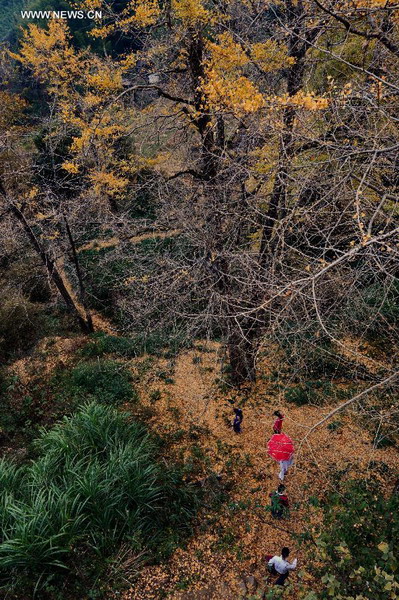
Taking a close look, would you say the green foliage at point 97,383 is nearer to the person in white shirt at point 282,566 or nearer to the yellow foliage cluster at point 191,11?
the person in white shirt at point 282,566

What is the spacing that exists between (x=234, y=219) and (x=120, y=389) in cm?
464

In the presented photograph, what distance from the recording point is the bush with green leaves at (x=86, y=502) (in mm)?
4211

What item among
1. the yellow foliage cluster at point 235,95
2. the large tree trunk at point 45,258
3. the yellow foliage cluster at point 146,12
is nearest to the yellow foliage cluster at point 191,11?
the yellow foliage cluster at point 146,12

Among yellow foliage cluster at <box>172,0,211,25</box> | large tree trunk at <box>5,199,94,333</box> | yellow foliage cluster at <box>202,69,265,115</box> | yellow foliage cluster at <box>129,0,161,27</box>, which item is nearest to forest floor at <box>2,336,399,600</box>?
large tree trunk at <box>5,199,94,333</box>

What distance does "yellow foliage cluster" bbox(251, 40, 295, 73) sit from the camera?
17.7 ft

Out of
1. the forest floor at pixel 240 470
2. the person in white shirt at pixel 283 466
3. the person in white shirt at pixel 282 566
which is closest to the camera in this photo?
the person in white shirt at pixel 282 566

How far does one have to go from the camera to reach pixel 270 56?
5.50 meters

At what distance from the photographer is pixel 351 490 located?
16.4 feet

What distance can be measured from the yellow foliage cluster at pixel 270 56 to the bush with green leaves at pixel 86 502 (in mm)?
6138

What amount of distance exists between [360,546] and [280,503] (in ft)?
6.10

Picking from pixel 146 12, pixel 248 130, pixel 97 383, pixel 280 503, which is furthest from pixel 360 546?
pixel 146 12

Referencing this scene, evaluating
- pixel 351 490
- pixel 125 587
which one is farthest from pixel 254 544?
pixel 125 587

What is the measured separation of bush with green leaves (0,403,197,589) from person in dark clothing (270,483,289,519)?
3.98 feet

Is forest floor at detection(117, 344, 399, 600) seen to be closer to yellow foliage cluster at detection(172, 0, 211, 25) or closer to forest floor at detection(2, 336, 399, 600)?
forest floor at detection(2, 336, 399, 600)
